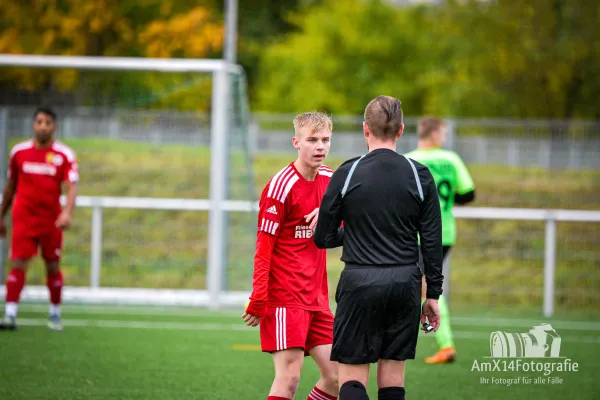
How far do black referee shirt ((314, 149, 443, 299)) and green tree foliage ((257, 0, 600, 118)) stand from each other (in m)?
20.2

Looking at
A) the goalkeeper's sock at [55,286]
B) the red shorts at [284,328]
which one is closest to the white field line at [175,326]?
the goalkeeper's sock at [55,286]

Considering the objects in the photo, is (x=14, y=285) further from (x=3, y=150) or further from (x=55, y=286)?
(x=3, y=150)

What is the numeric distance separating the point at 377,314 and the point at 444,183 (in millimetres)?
4037

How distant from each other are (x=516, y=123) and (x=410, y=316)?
33.0 feet

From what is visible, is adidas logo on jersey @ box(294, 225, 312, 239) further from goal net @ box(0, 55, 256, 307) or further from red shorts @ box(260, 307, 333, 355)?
goal net @ box(0, 55, 256, 307)

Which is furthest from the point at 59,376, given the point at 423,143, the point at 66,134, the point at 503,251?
the point at 503,251

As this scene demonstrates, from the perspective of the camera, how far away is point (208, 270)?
12.4 meters

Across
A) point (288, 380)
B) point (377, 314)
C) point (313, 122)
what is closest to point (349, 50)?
point (313, 122)

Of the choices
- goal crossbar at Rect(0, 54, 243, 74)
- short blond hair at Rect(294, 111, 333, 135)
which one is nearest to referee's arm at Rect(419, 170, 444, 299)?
short blond hair at Rect(294, 111, 333, 135)

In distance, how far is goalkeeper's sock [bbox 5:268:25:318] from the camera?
9594mm

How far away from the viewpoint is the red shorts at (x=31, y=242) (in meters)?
9.67

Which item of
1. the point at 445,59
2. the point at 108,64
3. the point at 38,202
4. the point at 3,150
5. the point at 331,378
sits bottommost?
the point at 331,378

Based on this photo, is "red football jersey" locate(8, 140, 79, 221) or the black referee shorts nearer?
the black referee shorts

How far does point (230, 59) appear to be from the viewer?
50.9 ft
